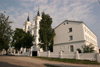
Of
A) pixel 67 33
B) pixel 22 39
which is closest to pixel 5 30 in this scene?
pixel 22 39

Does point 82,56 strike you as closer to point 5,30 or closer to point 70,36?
point 70,36

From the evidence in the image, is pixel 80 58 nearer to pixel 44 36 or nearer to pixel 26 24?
pixel 44 36

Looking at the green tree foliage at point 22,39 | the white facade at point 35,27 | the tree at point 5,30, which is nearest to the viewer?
the tree at point 5,30

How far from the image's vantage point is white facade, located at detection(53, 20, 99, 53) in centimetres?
2780

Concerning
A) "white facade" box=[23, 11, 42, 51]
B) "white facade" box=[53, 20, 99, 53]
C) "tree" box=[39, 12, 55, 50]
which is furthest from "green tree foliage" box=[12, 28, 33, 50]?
"white facade" box=[53, 20, 99, 53]

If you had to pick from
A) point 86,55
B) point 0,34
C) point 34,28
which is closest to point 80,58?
point 86,55

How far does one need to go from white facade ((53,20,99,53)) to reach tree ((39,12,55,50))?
2.76 meters

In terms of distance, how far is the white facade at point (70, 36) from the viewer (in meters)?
27.8

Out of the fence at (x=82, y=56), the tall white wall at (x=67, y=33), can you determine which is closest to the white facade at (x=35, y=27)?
the tall white wall at (x=67, y=33)

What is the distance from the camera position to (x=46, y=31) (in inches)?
1247

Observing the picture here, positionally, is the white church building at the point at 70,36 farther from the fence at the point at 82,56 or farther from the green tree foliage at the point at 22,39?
the green tree foliage at the point at 22,39

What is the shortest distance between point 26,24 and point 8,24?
35.1m

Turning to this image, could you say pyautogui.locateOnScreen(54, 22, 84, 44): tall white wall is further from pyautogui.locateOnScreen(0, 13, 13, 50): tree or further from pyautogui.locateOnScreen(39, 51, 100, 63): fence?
pyautogui.locateOnScreen(0, 13, 13, 50): tree

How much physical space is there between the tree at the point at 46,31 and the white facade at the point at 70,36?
109 inches
